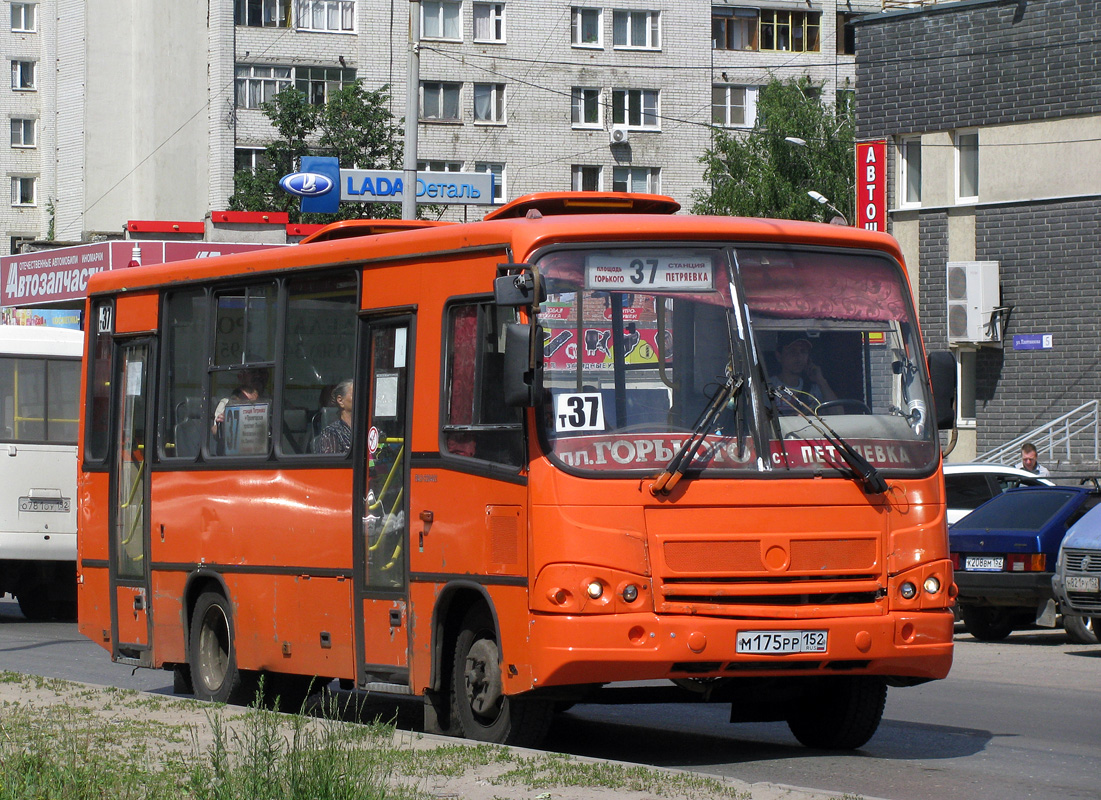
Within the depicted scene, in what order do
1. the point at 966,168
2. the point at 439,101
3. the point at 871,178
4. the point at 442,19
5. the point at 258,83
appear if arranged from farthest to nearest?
the point at 442,19 < the point at 439,101 < the point at 258,83 < the point at 871,178 < the point at 966,168

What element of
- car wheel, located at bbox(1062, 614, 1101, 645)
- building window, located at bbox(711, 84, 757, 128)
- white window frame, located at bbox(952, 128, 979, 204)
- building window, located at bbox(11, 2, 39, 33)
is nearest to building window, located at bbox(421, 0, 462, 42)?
building window, located at bbox(711, 84, 757, 128)

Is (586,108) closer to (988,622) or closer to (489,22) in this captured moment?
(489,22)

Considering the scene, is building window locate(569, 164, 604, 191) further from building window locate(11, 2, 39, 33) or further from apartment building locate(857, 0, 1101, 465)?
apartment building locate(857, 0, 1101, 465)

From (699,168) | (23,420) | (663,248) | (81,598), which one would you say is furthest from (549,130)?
(663,248)

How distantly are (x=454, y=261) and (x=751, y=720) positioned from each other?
9.74ft

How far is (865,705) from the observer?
9.72 m

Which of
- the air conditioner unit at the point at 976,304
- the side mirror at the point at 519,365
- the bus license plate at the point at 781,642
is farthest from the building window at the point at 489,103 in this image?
the bus license plate at the point at 781,642

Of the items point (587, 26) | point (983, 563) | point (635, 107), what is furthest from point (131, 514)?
point (587, 26)

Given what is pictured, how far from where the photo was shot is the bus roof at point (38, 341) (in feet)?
66.9

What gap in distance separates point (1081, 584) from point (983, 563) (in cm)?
202

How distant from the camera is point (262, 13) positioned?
62.2m

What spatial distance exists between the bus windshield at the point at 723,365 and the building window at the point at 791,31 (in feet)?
199

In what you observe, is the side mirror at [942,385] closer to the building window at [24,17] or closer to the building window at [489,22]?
the building window at [489,22]

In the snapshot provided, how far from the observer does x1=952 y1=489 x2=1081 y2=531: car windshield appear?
17.6m
